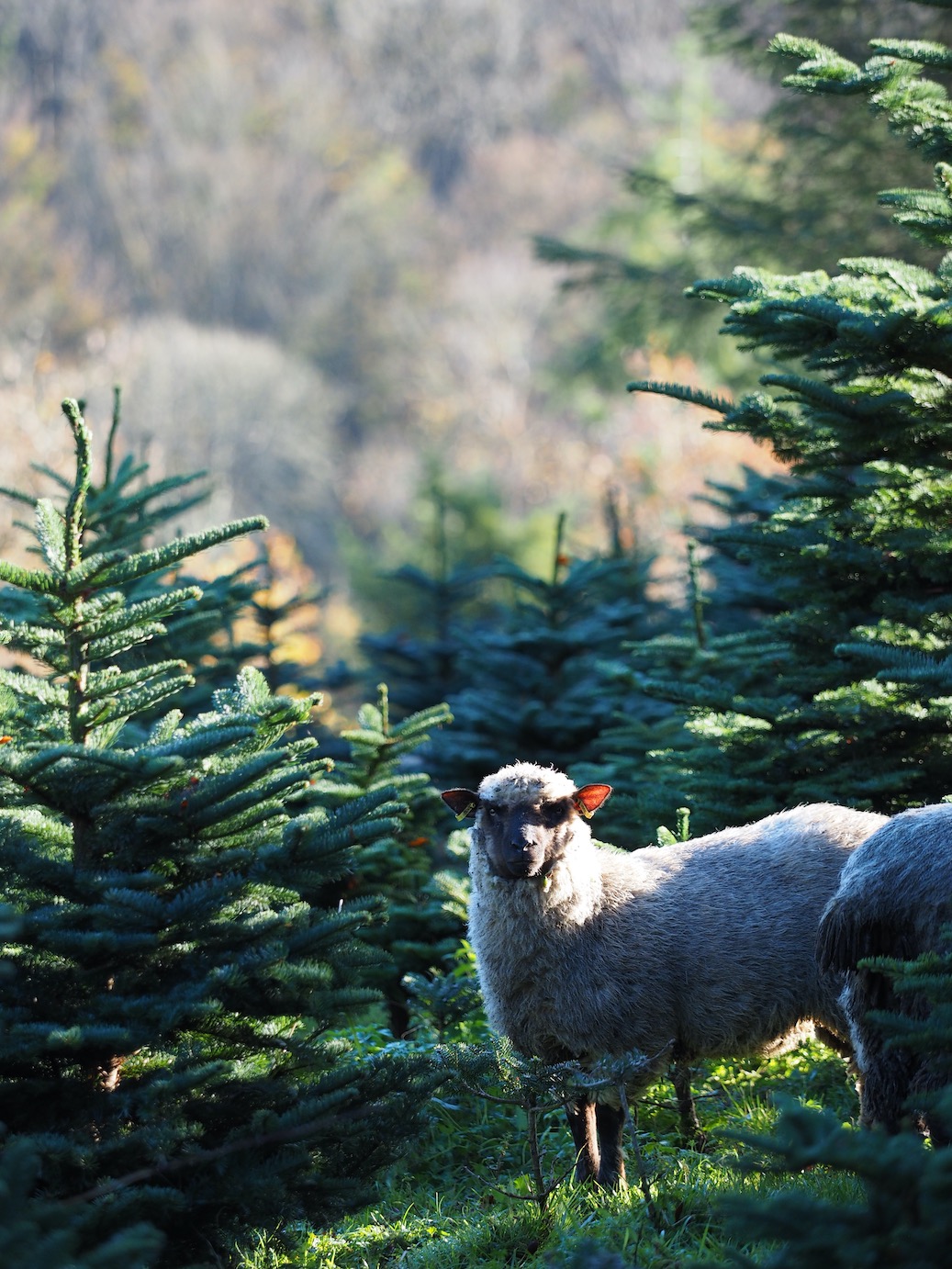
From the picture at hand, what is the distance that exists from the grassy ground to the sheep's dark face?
1.09 metres

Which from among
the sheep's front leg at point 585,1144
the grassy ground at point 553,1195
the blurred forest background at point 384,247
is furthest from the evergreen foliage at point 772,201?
the sheep's front leg at point 585,1144

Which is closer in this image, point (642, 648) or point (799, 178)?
point (642, 648)

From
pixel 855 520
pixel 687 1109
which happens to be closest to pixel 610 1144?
pixel 687 1109

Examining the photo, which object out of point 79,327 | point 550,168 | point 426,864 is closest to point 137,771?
point 426,864

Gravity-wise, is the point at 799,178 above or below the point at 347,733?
above

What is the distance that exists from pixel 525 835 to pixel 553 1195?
4.15 feet

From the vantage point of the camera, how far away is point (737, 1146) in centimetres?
528

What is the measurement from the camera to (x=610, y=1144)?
5047 millimetres

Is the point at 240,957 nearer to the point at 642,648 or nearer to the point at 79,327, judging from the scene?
the point at 642,648

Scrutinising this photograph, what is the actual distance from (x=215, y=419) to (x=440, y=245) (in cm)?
2802

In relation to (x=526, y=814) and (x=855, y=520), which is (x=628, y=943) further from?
(x=855, y=520)

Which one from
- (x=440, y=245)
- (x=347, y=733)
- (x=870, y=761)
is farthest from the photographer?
(x=440, y=245)

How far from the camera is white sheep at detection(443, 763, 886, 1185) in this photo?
507 centimetres

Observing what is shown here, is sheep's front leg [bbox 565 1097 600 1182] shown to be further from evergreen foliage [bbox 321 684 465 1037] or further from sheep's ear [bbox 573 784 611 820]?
evergreen foliage [bbox 321 684 465 1037]
